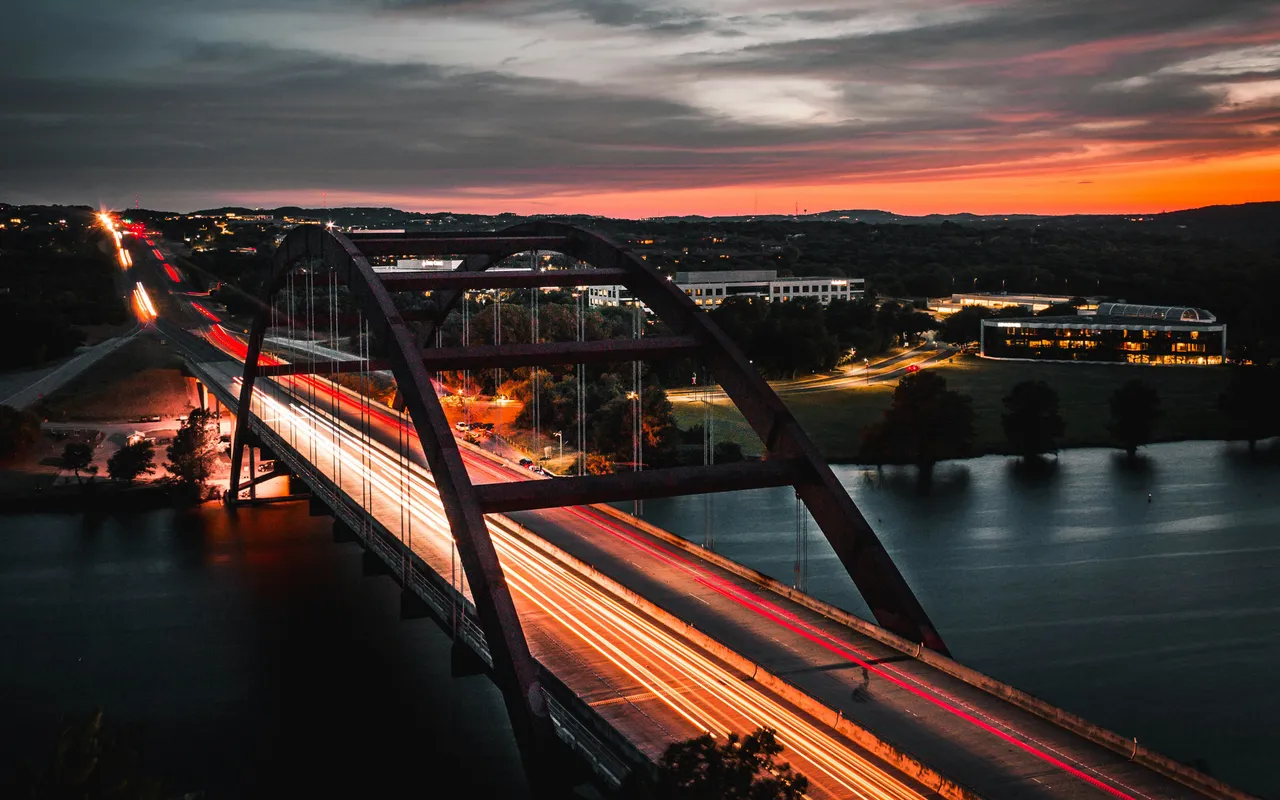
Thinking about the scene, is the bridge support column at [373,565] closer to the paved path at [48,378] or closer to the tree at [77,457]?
the tree at [77,457]

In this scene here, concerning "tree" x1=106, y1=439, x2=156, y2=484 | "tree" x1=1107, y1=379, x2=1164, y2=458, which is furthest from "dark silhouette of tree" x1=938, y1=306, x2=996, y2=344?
"tree" x1=106, y1=439, x2=156, y2=484

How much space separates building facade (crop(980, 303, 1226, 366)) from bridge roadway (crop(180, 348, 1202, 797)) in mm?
52878

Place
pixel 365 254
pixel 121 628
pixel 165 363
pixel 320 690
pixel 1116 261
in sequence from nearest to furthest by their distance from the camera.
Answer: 1. pixel 365 254
2. pixel 320 690
3. pixel 121 628
4. pixel 165 363
5. pixel 1116 261

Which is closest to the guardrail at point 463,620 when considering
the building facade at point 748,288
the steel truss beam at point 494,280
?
the steel truss beam at point 494,280

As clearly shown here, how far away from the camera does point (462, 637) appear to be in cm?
1609

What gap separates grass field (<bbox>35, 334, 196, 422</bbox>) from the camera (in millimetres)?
53156

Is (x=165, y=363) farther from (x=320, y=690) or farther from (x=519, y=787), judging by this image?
(x=519, y=787)

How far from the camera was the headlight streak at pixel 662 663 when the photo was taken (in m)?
11.8

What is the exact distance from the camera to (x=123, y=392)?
5566 centimetres

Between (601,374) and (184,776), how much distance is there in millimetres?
35992

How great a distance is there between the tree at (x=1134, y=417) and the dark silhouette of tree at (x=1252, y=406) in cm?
471

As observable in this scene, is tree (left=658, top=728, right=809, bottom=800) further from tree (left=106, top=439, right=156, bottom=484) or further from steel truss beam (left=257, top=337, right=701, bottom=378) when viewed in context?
tree (left=106, top=439, right=156, bottom=484)

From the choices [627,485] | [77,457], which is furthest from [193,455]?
[627,485]

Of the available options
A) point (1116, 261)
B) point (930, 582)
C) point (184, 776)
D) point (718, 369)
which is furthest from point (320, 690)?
point (1116, 261)
